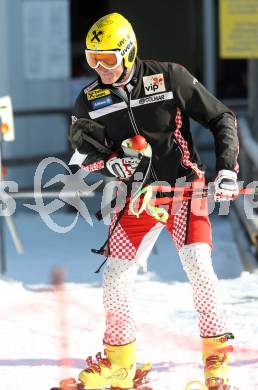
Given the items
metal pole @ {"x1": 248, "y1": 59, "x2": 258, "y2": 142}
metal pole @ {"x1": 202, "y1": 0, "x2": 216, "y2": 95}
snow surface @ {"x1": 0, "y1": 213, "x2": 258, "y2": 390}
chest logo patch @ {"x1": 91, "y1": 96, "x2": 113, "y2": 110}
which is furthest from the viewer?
metal pole @ {"x1": 202, "y1": 0, "x2": 216, "y2": 95}

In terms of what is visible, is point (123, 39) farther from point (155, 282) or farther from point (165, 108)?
point (155, 282)

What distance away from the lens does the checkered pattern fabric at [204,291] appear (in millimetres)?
4406

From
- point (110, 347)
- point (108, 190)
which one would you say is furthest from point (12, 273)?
point (110, 347)

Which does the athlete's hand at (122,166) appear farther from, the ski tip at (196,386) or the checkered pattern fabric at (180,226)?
the ski tip at (196,386)

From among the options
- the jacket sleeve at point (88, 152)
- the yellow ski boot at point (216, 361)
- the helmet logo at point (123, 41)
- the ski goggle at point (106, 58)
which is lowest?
the yellow ski boot at point (216, 361)

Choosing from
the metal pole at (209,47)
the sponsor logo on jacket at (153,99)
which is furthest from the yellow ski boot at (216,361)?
the metal pole at (209,47)

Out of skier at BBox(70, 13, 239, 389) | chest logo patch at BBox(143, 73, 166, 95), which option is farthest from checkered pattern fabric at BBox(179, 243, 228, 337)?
chest logo patch at BBox(143, 73, 166, 95)

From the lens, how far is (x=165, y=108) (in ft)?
14.9

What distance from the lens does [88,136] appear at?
15.1 ft

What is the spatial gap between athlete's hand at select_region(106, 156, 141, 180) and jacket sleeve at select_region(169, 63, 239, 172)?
12.7 inches

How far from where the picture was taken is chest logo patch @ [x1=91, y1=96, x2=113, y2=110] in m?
4.54

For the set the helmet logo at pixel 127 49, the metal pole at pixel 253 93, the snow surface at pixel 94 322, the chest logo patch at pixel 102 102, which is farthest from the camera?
the metal pole at pixel 253 93

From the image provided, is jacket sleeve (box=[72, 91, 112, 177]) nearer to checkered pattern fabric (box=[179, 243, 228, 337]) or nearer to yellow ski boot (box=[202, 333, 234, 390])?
checkered pattern fabric (box=[179, 243, 228, 337])

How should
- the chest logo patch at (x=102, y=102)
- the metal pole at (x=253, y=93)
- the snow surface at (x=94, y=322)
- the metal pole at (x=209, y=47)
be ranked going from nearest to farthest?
the chest logo patch at (x=102, y=102) → the snow surface at (x=94, y=322) → the metal pole at (x=253, y=93) → the metal pole at (x=209, y=47)
